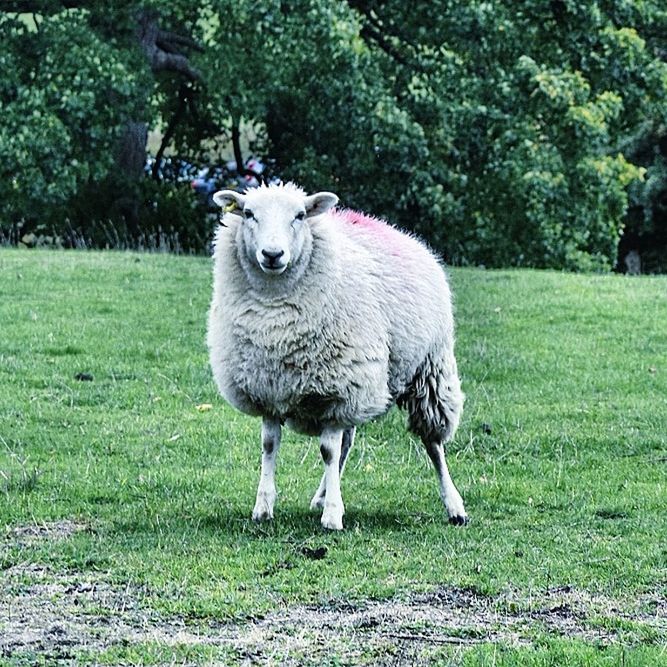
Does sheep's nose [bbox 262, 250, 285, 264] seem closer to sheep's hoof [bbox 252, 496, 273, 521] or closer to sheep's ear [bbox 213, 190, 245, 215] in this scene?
sheep's ear [bbox 213, 190, 245, 215]

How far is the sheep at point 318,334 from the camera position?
768 centimetres

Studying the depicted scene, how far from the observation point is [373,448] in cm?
993

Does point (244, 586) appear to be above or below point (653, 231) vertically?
below

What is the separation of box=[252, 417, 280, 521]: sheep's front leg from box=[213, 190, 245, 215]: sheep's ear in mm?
1135

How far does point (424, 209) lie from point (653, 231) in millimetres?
8040

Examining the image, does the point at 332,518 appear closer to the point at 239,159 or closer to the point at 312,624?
the point at 312,624

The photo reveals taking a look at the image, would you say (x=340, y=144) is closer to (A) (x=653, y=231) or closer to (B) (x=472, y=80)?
(B) (x=472, y=80)

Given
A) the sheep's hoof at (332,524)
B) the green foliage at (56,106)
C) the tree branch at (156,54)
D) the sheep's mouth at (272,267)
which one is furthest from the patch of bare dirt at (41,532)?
the tree branch at (156,54)

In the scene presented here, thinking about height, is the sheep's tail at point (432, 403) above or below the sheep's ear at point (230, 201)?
below

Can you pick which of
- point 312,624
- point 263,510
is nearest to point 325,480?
point 263,510

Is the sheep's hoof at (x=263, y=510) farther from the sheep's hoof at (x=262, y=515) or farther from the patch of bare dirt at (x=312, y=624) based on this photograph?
the patch of bare dirt at (x=312, y=624)

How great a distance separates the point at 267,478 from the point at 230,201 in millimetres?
1486

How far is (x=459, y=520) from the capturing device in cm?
796

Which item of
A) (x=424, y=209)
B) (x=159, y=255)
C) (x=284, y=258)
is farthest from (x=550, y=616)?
(x=424, y=209)
